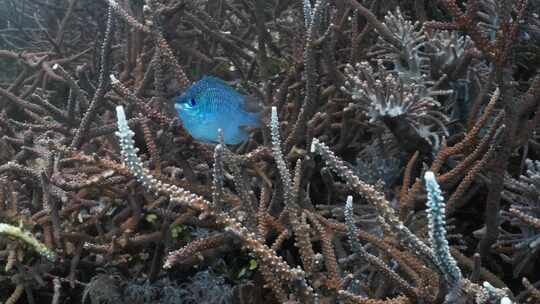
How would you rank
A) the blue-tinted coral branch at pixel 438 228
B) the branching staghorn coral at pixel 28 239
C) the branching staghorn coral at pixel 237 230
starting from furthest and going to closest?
1. the branching staghorn coral at pixel 28 239
2. the branching staghorn coral at pixel 237 230
3. the blue-tinted coral branch at pixel 438 228

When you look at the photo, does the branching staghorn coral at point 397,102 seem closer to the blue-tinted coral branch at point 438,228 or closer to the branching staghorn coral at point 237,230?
the branching staghorn coral at point 237,230

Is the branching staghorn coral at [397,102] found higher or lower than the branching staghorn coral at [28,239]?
higher

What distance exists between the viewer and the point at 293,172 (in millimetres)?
2850

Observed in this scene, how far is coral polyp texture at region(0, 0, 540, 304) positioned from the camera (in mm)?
2064

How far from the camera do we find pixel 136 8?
430 cm

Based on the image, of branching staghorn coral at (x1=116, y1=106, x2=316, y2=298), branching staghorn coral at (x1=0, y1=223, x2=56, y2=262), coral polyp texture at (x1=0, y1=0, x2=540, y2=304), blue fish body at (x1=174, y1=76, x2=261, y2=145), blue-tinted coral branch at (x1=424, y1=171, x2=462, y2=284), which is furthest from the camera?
branching staghorn coral at (x1=0, y1=223, x2=56, y2=262)

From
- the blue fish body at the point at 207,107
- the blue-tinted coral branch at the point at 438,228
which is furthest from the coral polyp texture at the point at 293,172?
the blue-tinted coral branch at the point at 438,228

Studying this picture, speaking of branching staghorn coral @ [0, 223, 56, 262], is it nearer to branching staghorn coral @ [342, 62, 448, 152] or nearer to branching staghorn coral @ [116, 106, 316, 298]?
branching staghorn coral @ [116, 106, 316, 298]

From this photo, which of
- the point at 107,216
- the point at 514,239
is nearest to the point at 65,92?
the point at 107,216

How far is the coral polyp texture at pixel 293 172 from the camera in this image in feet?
6.77

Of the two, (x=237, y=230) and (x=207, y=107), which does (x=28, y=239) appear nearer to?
(x=207, y=107)

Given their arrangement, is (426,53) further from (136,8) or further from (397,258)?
(136,8)

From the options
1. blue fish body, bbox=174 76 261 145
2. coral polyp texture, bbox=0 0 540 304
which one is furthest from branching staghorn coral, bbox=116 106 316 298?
blue fish body, bbox=174 76 261 145

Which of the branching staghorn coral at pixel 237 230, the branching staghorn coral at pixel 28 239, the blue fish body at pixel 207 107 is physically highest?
the blue fish body at pixel 207 107
